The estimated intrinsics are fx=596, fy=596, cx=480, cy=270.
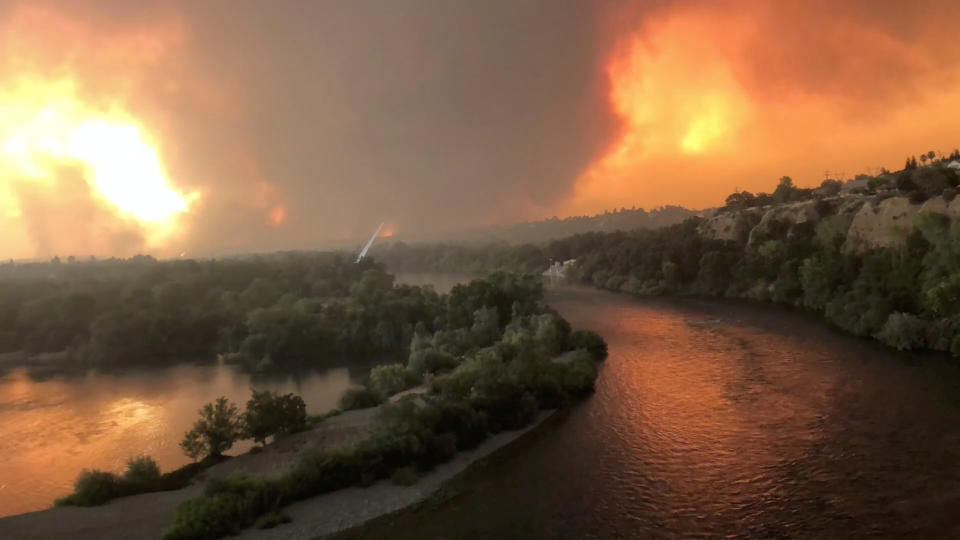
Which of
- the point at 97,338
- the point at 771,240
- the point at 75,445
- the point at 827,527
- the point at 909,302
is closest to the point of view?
the point at 827,527

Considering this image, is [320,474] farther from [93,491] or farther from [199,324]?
[199,324]

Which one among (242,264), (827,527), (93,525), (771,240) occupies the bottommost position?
(827,527)

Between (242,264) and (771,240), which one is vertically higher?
(242,264)

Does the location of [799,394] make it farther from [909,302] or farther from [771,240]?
[771,240]

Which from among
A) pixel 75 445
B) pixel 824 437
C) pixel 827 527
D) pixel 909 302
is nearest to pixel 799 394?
pixel 824 437

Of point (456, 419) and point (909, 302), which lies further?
point (909, 302)

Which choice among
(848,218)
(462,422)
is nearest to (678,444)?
(462,422)
